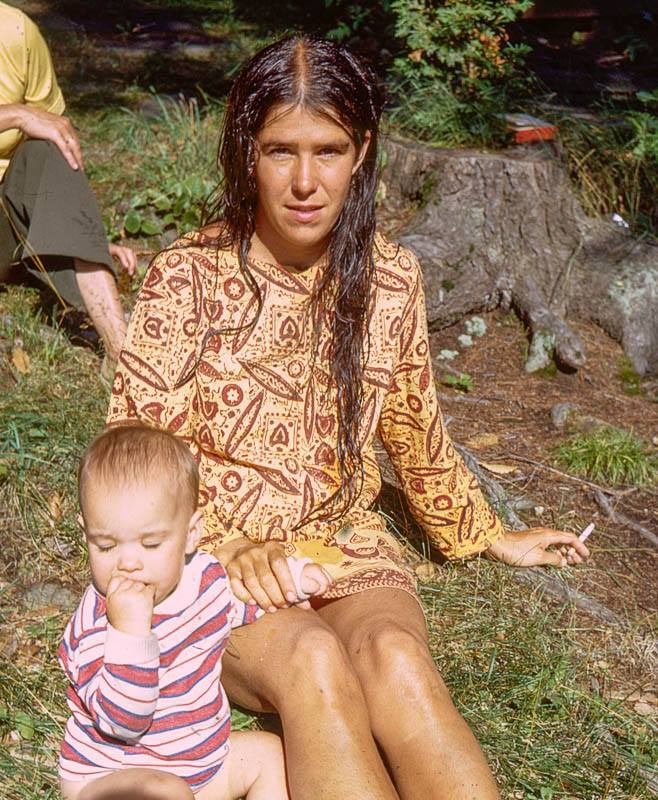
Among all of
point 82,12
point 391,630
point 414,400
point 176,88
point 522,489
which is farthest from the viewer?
point 82,12

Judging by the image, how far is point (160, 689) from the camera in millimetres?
2215

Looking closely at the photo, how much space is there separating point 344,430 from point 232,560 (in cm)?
49

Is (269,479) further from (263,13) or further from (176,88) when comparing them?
(263,13)

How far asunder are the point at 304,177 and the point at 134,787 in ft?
4.59

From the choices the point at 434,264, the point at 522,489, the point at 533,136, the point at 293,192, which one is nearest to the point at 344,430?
the point at 293,192

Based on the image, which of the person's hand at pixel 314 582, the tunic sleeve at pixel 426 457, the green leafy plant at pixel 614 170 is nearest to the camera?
the person's hand at pixel 314 582

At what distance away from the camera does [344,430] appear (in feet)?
9.12

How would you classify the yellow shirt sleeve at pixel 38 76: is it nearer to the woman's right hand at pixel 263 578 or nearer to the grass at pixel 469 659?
the grass at pixel 469 659

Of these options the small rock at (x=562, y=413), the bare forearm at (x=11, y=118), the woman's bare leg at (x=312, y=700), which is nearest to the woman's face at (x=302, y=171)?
the woman's bare leg at (x=312, y=700)

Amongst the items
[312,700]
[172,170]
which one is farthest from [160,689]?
[172,170]

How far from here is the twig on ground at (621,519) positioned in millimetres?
3797

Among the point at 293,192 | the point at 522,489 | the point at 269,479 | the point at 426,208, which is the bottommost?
the point at 522,489

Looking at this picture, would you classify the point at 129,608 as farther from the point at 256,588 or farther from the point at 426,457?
the point at 426,457

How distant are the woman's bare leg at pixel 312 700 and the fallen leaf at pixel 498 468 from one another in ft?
5.49
